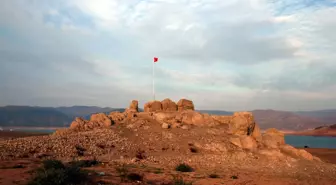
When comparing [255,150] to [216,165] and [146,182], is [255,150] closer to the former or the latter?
[216,165]

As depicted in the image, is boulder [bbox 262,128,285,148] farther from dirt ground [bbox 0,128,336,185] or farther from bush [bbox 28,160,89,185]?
bush [bbox 28,160,89,185]

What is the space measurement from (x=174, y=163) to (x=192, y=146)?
5.02m

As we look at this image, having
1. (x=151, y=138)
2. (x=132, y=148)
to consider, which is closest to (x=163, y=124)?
(x=151, y=138)

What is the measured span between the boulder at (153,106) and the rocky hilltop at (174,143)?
0.12 m

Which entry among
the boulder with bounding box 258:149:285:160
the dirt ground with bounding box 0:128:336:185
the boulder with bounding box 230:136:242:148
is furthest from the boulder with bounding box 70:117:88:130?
the boulder with bounding box 258:149:285:160

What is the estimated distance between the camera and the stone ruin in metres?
28.5

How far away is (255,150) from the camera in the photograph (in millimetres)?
27344

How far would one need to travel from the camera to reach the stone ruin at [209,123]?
28456mm

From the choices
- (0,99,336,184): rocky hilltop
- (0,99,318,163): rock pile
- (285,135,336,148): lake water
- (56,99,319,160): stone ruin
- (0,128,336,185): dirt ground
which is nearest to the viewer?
(0,128,336,185): dirt ground

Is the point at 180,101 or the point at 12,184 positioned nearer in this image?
the point at 12,184

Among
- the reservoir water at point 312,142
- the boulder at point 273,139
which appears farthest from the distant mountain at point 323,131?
the boulder at point 273,139

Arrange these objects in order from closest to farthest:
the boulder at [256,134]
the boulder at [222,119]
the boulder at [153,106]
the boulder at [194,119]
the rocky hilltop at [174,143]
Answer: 1. the rocky hilltop at [174,143]
2. the boulder at [256,134]
3. the boulder at [194,119]
4. the boulder at [222,119]
5. the boulder at [153,106]

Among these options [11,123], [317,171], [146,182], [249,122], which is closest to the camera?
[146,182]

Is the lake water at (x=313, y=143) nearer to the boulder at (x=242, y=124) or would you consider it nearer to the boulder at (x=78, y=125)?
the boulder at (x=242, y=124)
